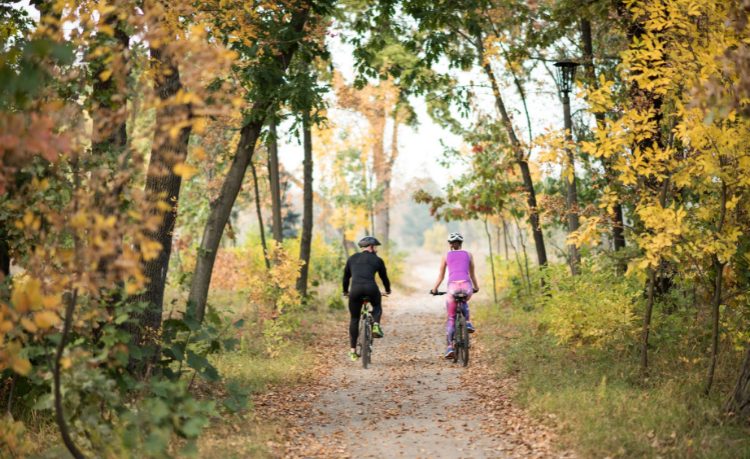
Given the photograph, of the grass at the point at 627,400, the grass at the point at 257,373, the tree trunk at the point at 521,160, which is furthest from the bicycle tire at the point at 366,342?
the tree trunk at the point at 521,160

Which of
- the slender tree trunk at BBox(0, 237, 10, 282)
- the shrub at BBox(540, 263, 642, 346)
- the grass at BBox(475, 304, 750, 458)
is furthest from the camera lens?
the shrub at BBox(540, 263, 642, 346)

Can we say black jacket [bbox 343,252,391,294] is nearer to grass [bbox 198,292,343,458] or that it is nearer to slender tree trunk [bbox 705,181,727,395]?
grass [bbox 198,292,343,458]

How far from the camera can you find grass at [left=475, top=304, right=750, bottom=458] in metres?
6.81

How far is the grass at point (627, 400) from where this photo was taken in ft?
22.3

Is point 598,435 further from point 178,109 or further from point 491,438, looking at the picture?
point 178,109

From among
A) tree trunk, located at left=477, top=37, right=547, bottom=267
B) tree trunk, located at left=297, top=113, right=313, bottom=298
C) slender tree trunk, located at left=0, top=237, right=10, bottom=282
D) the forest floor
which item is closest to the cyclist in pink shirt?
the forest floor

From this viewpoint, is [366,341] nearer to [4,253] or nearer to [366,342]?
[366,342]

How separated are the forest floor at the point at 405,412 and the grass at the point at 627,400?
28cm

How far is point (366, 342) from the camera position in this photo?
12.1 m

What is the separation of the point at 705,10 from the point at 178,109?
17.8 feet

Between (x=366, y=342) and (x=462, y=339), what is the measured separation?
150cm

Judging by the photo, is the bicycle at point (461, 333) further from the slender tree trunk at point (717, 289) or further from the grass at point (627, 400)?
the slender tree trunk at point (717, 289)

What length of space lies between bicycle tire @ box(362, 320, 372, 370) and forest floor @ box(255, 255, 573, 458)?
15cm

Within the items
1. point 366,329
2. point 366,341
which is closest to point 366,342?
point 366,341
